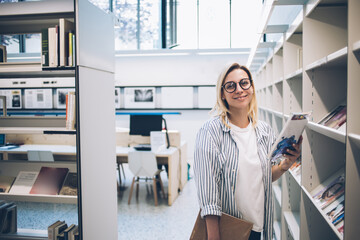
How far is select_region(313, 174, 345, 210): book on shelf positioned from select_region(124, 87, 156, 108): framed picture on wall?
21.4 feet

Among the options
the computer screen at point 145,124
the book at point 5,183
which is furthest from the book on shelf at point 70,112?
the computer screen at point 145,124

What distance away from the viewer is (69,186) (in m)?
2.15

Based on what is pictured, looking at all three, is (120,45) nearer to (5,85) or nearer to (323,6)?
(5,85)

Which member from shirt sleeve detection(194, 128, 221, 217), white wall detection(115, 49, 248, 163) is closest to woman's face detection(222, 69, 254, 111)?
shirt sleeve detection(194, 128, 221, 217)

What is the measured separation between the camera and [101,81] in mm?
2168

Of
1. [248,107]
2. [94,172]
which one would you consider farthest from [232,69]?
[94,172]

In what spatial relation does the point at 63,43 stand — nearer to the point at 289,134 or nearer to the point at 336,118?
the point at 289,134

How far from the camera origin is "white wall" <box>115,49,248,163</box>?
24.7 ft

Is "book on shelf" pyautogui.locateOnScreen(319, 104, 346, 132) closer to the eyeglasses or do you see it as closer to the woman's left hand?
the woman's left hand

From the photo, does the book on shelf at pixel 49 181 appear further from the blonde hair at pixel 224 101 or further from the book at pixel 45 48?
the blonde hair at pixel 224 101

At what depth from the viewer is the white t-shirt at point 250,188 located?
141 cm

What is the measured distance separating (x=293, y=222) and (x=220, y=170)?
3.78 feet

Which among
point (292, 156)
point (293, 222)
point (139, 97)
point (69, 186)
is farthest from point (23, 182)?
point (139, 97)

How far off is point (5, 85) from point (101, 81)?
0.78 meters
